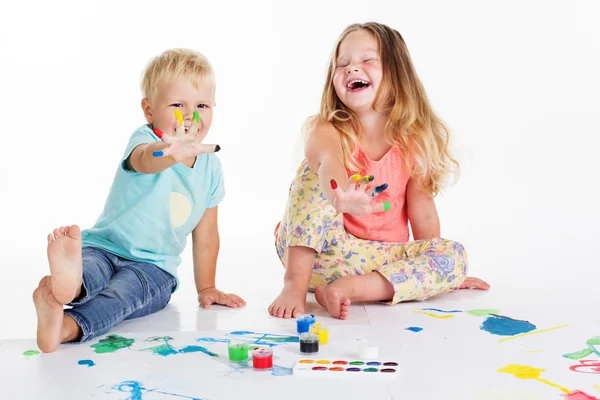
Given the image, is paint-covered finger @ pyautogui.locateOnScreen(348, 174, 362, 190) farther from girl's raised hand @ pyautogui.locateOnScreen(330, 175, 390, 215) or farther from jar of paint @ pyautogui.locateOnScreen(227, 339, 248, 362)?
jar of paint @ pyautogui.locateOnScreen(227, 339, 248, 362)

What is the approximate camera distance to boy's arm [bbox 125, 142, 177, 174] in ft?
5.87

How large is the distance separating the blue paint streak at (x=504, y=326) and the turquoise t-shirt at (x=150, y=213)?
2.49 feet

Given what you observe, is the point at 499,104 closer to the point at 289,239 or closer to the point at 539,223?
the point at 539,223

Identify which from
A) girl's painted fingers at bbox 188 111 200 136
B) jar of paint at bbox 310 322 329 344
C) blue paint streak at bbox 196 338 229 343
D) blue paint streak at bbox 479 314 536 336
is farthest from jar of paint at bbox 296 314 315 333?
girl's painted fingers at bbox 188 111 200 136

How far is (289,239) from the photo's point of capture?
201 centimetres

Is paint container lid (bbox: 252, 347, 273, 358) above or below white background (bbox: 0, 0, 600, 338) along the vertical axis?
below

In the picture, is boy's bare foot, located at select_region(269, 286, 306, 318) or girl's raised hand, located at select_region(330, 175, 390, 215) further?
boy's bare foot, located at select_region(269, 286, 306, 318)

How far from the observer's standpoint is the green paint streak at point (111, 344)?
1.61 metres

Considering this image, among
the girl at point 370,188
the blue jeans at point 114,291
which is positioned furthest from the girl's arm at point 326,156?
the blue jeans at point 114,291

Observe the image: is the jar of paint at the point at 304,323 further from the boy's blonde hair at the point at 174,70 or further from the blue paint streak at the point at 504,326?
the boy's blonde hair at the point at 174,70

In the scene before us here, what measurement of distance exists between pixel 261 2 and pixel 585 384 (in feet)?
9.02

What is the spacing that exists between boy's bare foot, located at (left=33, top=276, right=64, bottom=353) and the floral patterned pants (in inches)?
24.8

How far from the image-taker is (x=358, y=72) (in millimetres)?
2084

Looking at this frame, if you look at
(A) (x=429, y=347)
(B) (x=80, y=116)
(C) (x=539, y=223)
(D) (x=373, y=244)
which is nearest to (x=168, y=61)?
(D) (x=373, y=244)
